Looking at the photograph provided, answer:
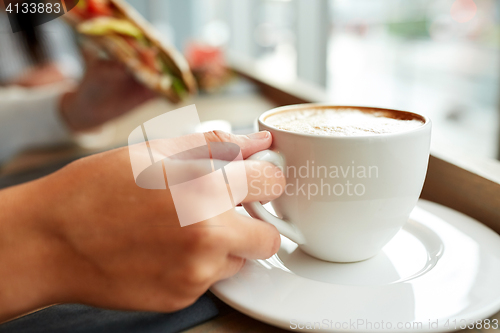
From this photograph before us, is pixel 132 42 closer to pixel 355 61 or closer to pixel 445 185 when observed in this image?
pixel 445 185

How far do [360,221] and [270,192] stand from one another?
88 mm

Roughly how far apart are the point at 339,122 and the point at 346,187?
0.11m

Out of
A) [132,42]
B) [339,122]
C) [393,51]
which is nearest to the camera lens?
[339,122]

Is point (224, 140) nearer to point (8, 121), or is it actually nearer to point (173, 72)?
point (173, 72)

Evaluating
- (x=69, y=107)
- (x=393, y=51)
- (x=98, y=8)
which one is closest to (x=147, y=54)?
(x=98, y=8)

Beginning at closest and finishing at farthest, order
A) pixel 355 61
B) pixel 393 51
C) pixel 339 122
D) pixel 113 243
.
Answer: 1. pixel 113 243
2. pixel 339 122
3. pixel 393 51
4. pixel 355 61

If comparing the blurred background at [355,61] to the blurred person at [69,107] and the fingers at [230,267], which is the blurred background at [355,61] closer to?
the blurred person at [69,107]

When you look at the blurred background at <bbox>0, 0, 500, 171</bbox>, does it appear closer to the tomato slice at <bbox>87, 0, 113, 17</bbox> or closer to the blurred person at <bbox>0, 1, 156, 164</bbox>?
the blurred person at <bbox>0, 1, 156, 164</bbox>

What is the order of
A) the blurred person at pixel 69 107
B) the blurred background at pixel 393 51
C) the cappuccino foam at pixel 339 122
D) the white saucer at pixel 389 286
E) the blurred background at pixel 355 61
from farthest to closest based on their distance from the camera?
the blurred background at pixel 393 51
the blurred background at pixel 355 61
the blurred person at pixel 69 107
the cappuccino foam at pixel 339 122
the white saucer at pixel 389 286

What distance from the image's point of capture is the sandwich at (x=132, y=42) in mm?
897

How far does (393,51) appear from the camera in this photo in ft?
8.55

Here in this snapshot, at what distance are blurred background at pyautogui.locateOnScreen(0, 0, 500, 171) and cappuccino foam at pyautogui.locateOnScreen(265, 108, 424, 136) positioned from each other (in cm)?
15

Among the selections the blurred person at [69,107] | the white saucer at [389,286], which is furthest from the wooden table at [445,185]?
the blurred person at [69,107]

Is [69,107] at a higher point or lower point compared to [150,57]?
lower
